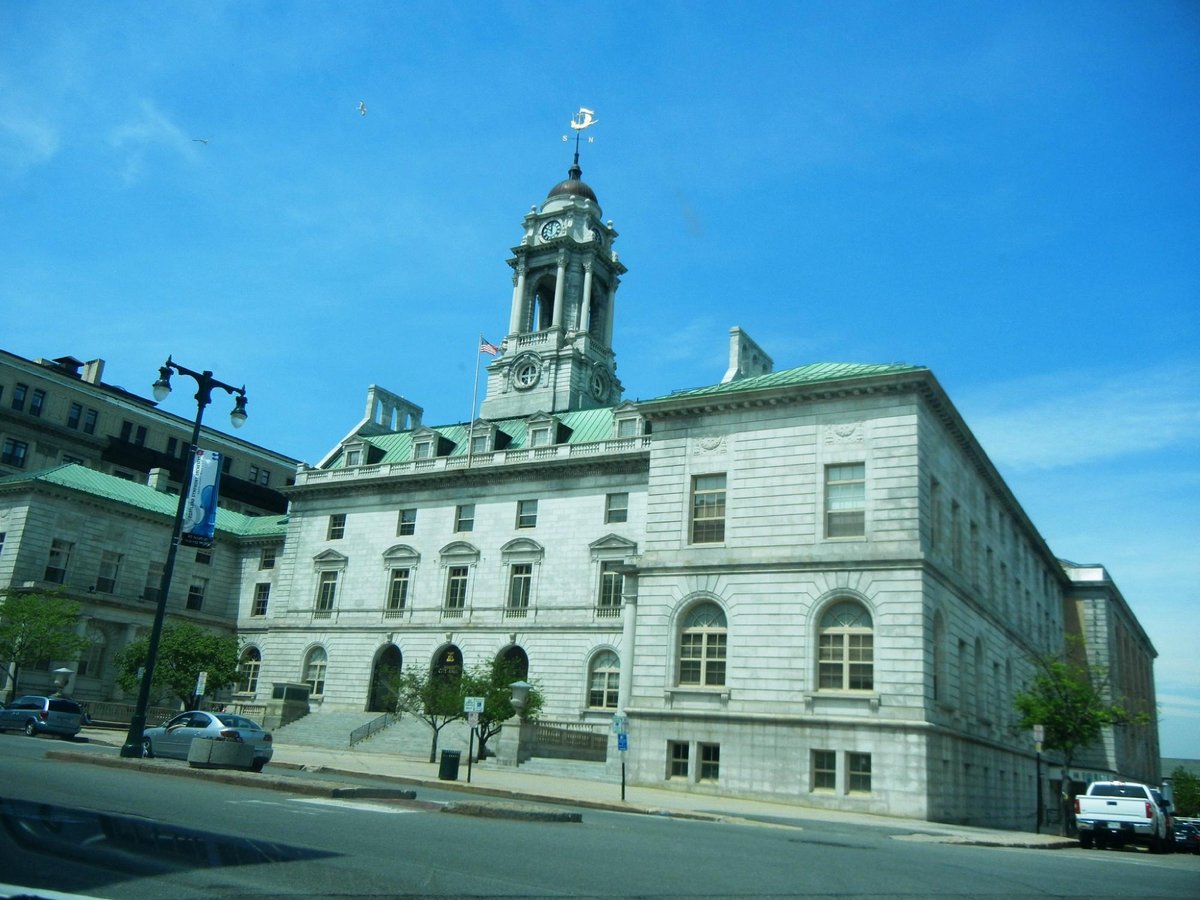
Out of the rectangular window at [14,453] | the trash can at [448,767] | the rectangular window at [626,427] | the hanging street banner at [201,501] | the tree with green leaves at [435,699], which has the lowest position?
the trash can at [448,767]

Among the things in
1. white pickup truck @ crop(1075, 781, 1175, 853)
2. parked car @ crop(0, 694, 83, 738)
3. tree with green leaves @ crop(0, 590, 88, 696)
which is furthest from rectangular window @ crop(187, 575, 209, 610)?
white pickup truck @ crop(1075, 781, 1175, 853)

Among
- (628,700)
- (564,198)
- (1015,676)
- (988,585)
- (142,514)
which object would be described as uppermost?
(564,198)

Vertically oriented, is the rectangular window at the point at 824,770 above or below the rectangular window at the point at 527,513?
below

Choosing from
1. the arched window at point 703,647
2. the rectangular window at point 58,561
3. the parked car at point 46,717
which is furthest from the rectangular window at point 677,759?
the rectangular window at point 58,561

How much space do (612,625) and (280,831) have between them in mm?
37684

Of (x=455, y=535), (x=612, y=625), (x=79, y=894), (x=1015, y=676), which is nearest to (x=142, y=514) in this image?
(x=455, y=535)

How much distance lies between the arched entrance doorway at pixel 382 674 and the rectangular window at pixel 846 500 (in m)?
27.4

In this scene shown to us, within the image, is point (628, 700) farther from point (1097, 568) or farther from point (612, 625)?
point (1097, 568)

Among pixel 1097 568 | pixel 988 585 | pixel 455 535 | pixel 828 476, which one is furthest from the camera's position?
pixel 1097 568

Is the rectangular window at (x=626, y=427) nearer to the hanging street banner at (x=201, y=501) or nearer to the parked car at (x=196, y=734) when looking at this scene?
the hanging street banner at (x=201, y=501)

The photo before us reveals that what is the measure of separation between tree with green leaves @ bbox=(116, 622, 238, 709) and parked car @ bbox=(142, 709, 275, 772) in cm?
2393

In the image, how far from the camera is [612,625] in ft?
164

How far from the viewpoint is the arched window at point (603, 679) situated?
162 ft

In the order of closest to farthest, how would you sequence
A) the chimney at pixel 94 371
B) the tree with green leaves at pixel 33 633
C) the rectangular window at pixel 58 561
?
the tree with green leaves at pixel 33 633
the rectangular window at pixel 58 561
the chimney at pixel 94 371
